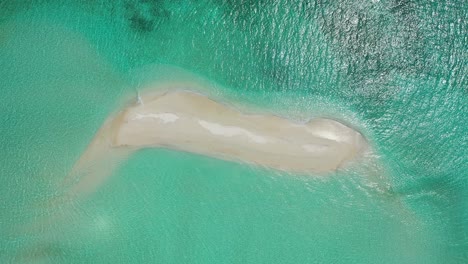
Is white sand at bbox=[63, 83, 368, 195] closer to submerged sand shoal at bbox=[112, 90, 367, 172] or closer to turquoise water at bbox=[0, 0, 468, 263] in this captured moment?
submerged sand shoal at bbox=[112, 90, 367, 172]

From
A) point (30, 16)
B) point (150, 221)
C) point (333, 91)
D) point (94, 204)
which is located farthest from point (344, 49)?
point (30, 16)

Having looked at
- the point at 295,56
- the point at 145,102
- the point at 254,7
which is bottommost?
the point at 145,102

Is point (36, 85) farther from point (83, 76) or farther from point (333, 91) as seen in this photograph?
point (333, 91)

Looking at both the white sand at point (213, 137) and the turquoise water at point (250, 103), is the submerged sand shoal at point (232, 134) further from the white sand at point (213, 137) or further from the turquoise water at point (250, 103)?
the turquoise water at point (250, 103)

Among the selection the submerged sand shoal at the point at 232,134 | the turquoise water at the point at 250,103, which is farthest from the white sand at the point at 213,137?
the turquoise water at the point at 250,103

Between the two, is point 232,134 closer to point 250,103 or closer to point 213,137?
point 213,137

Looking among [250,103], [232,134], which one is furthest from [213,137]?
[250,103]

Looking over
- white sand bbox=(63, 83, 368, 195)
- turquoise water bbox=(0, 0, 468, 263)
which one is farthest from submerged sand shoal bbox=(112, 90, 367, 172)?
turquoise water bbox=(0, 0, 468, 263)
